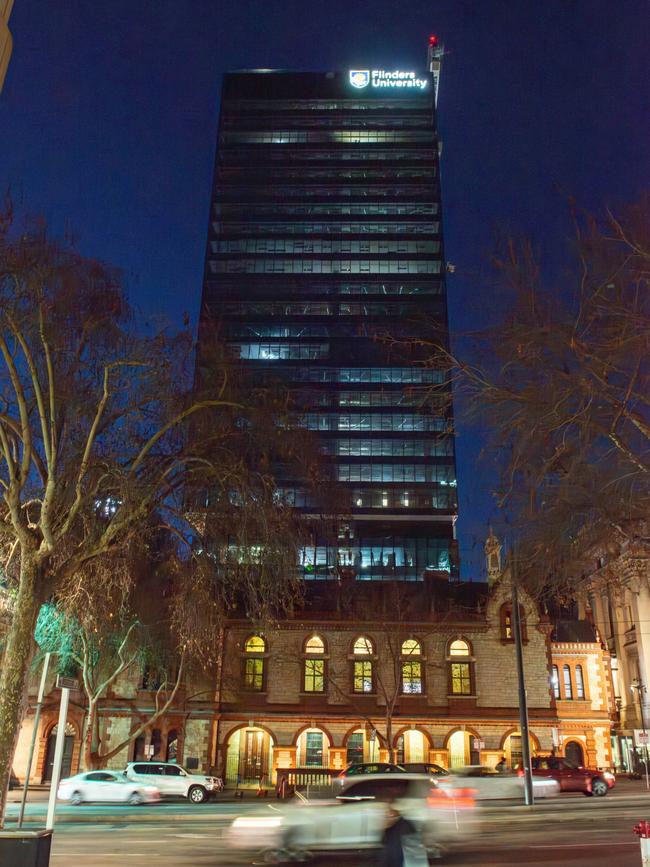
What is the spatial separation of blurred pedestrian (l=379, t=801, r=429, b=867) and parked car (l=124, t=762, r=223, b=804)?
82.4ft

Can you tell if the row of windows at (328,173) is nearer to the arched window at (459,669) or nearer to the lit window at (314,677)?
the arched window at (459,669)

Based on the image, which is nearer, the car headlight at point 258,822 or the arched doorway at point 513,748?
the car headlight at point 258,822

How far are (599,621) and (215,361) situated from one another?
67633 millimetres

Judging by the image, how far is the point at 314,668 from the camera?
41812mm

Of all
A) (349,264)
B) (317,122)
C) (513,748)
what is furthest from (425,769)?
(317,122)

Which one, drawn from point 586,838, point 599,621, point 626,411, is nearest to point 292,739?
point 586,838

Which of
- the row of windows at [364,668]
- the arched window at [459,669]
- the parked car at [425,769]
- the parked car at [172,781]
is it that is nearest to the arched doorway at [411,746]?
the row of windows at [364,668]

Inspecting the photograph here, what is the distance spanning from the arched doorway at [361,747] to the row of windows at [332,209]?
82.8m

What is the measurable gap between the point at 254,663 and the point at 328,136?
9506 centimetres

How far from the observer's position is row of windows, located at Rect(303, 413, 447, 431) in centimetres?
9538

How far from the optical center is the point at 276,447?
1744 centimetres

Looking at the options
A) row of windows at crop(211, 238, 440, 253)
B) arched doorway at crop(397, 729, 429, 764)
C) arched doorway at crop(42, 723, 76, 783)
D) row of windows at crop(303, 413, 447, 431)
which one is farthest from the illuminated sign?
arched doorway at crop(42, 723, 76, 783)

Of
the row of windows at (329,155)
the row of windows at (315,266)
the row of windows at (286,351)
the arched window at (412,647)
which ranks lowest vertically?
the arched window at (412,647)

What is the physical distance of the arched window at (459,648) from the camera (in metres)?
42.1
